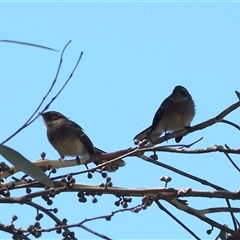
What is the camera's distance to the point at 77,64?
2291 mm

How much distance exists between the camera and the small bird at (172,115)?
6.10 meters

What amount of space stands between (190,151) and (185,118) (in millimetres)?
3832

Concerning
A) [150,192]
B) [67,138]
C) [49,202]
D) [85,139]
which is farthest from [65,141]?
[150,192]

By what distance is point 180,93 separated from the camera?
6867 mm

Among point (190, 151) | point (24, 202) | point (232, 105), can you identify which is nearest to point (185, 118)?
point (232, 105)

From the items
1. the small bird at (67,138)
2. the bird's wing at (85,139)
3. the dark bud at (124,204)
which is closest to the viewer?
the dark bud at (124,204)

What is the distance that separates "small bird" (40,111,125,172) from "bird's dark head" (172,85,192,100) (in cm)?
135

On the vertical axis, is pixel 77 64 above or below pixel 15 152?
above

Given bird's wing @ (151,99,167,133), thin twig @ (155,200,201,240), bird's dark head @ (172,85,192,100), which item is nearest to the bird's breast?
bird's wing @ (151,99,167,133)

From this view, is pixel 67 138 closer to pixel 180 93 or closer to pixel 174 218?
pixel 180 93

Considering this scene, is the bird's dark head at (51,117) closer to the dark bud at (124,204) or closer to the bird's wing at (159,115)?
the bird's wing at (159,115)

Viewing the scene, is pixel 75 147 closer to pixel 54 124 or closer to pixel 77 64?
pixel 54 124

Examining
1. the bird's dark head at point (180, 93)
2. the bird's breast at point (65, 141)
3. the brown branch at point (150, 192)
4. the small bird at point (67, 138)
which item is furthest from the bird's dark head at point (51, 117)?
the brown branch at point (150, 192)

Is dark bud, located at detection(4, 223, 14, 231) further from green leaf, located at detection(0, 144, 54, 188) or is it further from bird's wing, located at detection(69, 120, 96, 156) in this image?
bird's wing, located at detection(69, 120, 96, 156)
